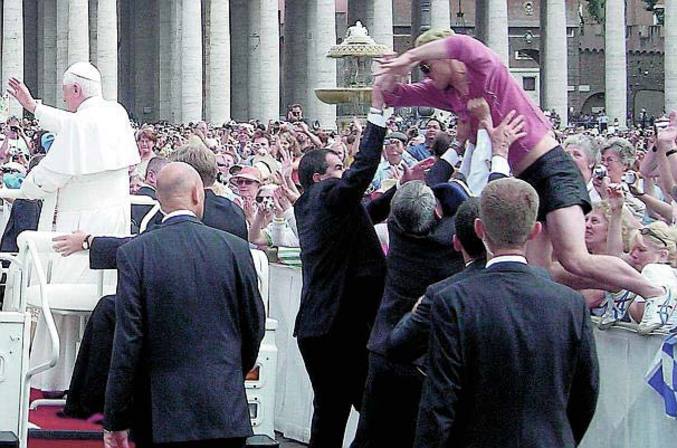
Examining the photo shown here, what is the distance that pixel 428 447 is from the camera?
5945 millimetres

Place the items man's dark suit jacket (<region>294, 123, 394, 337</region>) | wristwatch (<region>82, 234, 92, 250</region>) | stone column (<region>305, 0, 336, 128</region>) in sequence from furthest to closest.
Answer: stone column (<region>305, 0, 336, 128</region>) → man's dark suit jacket (<region>294, 123, 394, 337</region>) → wristwatch (<region>82, 234, 92, 250</region>)

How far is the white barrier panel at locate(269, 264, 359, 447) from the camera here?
12.1 meters

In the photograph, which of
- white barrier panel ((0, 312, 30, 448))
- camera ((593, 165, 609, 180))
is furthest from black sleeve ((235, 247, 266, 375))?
camera ((593, 165, 609, 180))

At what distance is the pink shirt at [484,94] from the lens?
7.70 metres

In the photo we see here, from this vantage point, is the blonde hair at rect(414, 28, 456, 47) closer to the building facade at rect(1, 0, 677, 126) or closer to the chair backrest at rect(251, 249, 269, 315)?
the chair backrest at rect(251, 249, 269, 315)

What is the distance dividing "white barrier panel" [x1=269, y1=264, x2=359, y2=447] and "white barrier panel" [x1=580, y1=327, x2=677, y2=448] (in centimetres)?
358

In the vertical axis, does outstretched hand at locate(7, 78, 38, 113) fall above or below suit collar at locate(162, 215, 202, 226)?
above

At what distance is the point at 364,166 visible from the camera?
9.02 m

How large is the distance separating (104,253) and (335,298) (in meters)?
1.57

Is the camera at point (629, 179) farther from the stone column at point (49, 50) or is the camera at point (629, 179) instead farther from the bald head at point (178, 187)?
the stone column at point (49, 50)

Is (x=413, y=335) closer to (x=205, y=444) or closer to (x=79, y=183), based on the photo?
(x=205, y=444)

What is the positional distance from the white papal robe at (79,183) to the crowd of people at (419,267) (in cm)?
2

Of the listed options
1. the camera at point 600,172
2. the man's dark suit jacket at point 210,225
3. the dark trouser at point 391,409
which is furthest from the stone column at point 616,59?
the dark trouser at point 391,409

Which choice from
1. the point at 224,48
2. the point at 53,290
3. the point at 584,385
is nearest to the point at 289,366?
the point at 53,290
